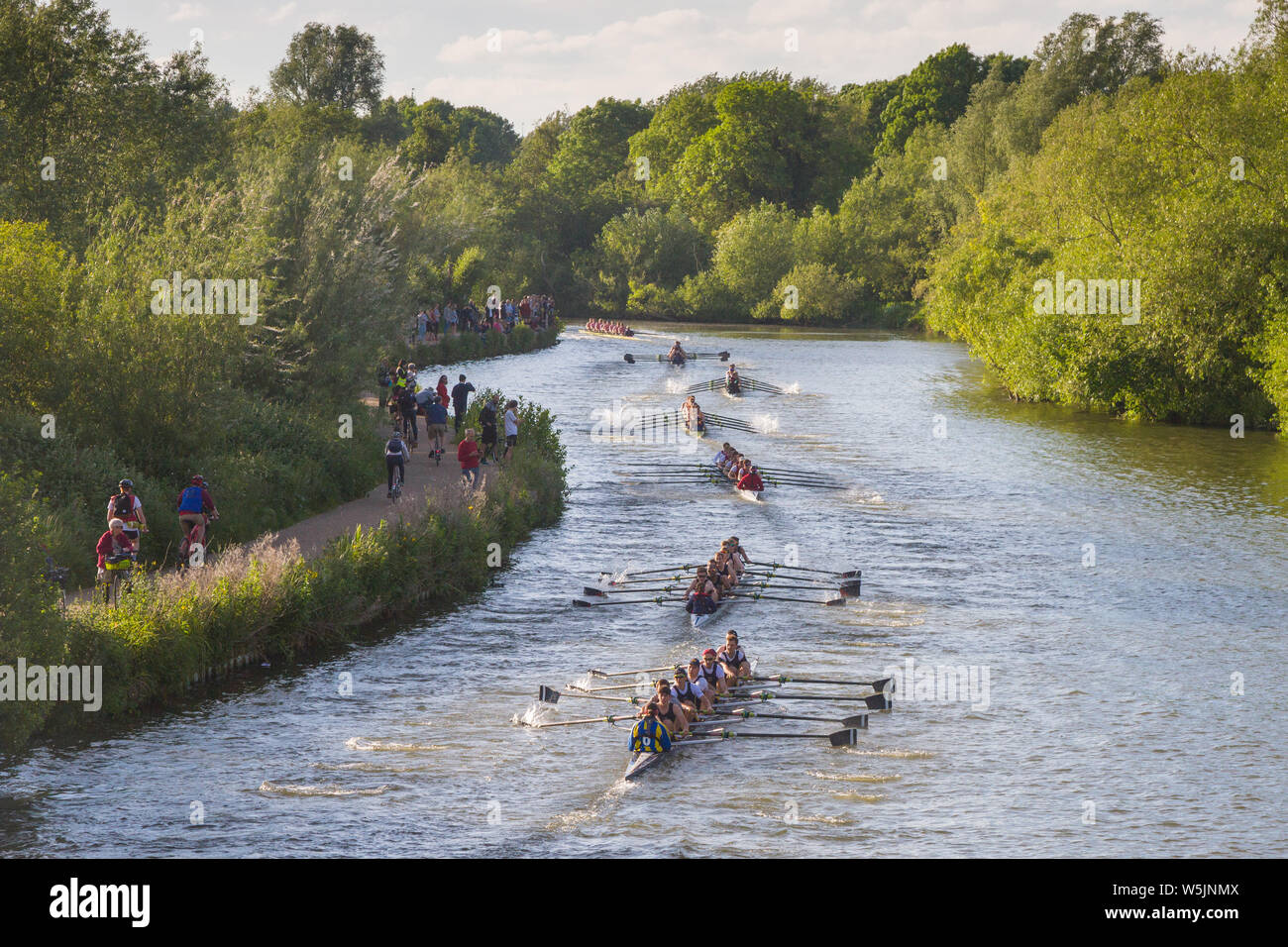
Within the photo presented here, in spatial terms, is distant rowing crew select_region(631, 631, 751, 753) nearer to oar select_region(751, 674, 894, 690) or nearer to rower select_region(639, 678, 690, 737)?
rower select_region(639, 678, 690, 737)

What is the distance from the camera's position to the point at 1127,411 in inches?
2154

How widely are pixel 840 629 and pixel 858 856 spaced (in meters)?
10.5

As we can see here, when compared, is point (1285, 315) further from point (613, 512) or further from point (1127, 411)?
point (613, 512)

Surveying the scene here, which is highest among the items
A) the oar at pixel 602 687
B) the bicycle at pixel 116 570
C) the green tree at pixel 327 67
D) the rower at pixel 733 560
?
the green tree at pixel 327 67

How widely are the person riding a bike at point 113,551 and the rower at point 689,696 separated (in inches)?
378

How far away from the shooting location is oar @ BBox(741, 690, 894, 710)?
2044 centimetres

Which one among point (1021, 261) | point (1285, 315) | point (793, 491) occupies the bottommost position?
point (793, 491)

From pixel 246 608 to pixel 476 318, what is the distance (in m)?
59.3

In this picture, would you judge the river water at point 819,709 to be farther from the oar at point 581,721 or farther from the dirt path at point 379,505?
the dirt path at point 379,505

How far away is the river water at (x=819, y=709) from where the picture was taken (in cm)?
1591

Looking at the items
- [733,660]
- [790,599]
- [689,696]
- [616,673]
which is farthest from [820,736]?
[790,599]

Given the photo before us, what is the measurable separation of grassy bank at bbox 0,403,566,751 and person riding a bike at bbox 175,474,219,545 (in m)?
0.88

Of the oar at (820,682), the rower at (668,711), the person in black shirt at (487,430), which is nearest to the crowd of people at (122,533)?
the rower at (668,711)
